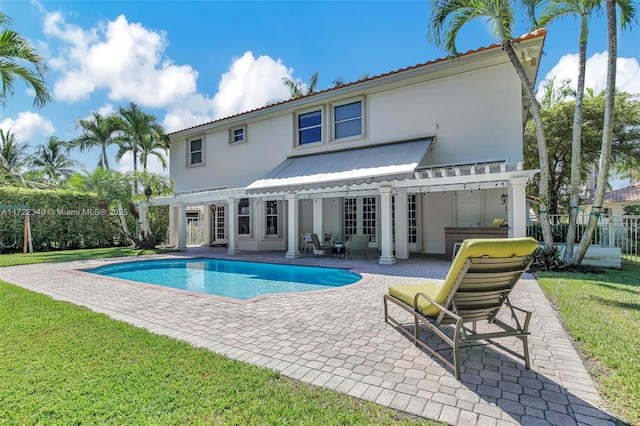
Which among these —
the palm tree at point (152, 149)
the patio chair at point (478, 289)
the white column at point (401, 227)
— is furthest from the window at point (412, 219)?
the palm tree at point (152, 149)

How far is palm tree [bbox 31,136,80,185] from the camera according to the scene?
184 feet

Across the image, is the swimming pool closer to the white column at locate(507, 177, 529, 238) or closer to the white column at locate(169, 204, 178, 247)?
the white column at locate(507, 177, 529, 238)

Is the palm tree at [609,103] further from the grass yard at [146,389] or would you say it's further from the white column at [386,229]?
the grass yard at [146,389]

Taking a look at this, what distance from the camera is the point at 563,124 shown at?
30469 millimetres

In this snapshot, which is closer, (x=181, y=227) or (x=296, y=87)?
(x=181, y=227)

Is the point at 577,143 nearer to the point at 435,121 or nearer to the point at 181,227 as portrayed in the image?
the point at 435,121

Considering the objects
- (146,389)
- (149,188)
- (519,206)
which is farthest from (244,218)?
(146,389)

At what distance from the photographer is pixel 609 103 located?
44.1ft

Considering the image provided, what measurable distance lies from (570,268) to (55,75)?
2646 centimetres

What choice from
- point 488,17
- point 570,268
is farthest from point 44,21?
point 570,268

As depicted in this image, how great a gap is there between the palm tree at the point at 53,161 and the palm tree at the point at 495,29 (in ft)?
210

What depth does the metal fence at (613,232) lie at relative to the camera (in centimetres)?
1738

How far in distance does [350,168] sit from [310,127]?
731 cm

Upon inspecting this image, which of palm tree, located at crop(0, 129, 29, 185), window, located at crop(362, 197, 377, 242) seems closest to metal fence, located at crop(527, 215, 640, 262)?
window, located at crop(362, 197, 377, 242)
